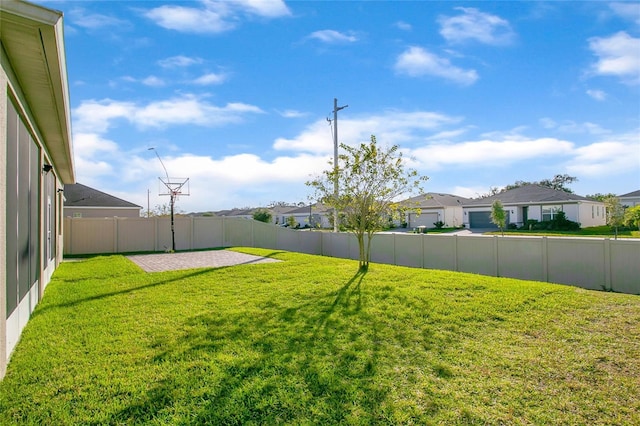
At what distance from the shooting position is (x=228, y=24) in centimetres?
880

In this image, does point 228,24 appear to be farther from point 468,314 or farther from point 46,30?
point 468,314

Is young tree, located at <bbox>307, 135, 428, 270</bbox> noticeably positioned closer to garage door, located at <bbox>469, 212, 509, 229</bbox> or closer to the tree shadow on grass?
the tree shadow on grass

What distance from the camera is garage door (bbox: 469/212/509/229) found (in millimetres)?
37500

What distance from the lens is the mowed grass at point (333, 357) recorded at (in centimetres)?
318

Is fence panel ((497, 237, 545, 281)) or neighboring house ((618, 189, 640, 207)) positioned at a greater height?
neighboring house ((618, 189, 640, 207))

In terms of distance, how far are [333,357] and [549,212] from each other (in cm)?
3526

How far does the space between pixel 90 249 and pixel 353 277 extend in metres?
14.7

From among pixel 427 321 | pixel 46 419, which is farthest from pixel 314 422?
pixel 427 321

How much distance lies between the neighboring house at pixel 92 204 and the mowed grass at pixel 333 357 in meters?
22.5

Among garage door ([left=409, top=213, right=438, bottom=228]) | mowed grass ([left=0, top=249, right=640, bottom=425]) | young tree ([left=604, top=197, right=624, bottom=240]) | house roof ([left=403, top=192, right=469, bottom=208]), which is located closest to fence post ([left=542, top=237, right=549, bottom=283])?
mowed grass ([left=0, top=249, right=640, bottom=425])

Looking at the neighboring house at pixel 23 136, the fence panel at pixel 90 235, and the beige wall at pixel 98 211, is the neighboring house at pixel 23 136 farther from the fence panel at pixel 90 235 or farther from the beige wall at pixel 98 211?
the beige wall at pixel 98 211

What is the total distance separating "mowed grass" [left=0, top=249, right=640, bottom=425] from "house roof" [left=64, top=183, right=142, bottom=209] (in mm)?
22745

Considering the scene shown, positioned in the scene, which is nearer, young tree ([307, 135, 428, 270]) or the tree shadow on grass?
the tree shadow on grass

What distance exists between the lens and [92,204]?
2708cm
